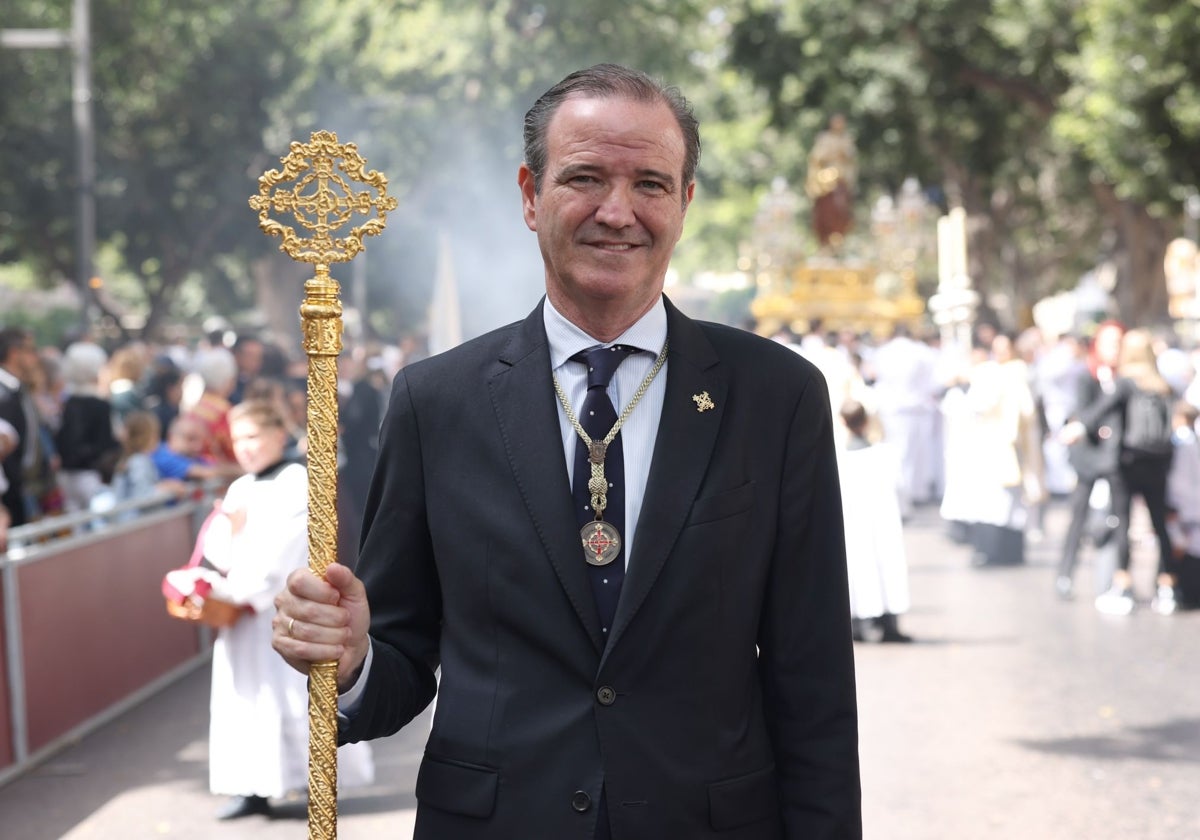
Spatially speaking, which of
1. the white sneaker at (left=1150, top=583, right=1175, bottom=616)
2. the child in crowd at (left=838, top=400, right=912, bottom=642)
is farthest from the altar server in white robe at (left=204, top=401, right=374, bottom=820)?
the white sneaker at (left=1150, top=583, right=1175, bottom=616)

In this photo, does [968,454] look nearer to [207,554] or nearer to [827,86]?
[207,554]

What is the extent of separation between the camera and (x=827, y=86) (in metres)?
29.4

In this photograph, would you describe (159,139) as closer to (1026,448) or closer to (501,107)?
(501,107)

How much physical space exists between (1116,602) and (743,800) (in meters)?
10.5

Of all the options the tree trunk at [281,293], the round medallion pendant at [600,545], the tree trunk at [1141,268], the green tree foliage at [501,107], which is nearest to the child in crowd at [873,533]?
the round medallion pendant at [600,545]

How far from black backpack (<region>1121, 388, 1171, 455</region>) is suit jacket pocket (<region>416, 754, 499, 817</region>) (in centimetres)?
1039

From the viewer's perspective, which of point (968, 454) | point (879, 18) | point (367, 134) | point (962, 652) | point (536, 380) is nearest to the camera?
point (536, 380)

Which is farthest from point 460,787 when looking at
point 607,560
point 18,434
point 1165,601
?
point 1165,601

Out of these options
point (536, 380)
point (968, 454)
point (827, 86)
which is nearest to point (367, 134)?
point (827, 86)

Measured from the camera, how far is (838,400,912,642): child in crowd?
10.4m

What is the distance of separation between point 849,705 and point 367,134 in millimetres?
34173

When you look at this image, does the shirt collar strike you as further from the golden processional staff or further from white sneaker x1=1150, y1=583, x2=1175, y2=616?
white sneaker x1=1150, y1=583, x2=1175, y2=616

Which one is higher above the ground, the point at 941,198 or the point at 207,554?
the point at 941,198

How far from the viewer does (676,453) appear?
2.73m
